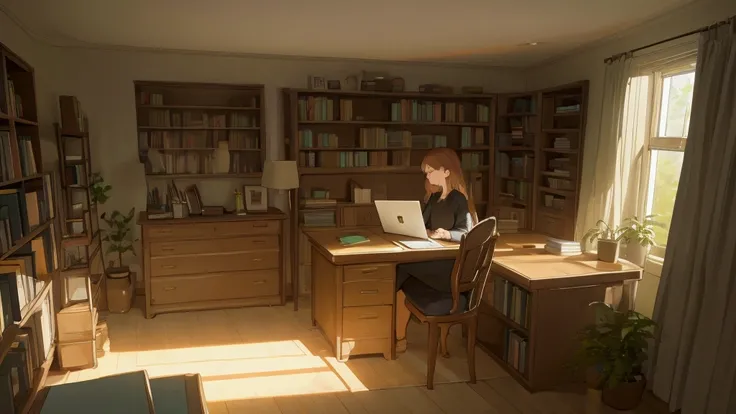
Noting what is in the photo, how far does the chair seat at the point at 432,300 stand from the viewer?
337cm

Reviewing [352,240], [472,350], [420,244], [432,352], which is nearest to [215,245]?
[352,240]

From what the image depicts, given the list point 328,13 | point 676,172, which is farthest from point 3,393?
point 676,172

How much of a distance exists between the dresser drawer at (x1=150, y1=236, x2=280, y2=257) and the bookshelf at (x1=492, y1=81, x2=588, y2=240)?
218 cm

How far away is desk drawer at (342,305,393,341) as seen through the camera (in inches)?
149

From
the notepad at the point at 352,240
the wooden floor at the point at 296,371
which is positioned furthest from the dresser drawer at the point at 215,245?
the notepad at the point at 352,240

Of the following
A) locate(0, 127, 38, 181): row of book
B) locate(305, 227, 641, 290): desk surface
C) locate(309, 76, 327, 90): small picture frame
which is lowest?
locate(305, 227, 641, 290): desk surface

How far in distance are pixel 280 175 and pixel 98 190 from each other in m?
1.62

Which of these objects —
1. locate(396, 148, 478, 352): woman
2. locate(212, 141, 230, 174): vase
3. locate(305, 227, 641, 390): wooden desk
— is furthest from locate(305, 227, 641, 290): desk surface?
locate(212, 141, 230, 174): vase

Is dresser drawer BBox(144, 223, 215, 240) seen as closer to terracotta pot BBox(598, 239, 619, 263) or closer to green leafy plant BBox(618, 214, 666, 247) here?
terracotta pot BBox(598, 239, 619, 263)

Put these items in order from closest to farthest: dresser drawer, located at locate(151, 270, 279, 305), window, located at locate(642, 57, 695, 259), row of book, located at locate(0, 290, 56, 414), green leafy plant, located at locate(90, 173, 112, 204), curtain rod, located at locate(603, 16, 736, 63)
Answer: row of book, located at locate(0, 290, 56, 414) → curtain rod, located at locate(603, 16, 736, 63) → window, located at locate(642, 57, 695, 259) → green leafy plant, located at locate(90, 173, 112, 204) → dresser drawer, located at locate(151, 270, 279, 305)

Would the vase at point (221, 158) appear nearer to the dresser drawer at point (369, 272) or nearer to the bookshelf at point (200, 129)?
the bookshelf at point (200, 129)

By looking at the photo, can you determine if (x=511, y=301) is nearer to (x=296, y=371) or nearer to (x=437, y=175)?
(x=437, y=175)

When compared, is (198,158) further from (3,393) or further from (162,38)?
(3,393)

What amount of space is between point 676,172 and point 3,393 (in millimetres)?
4292
